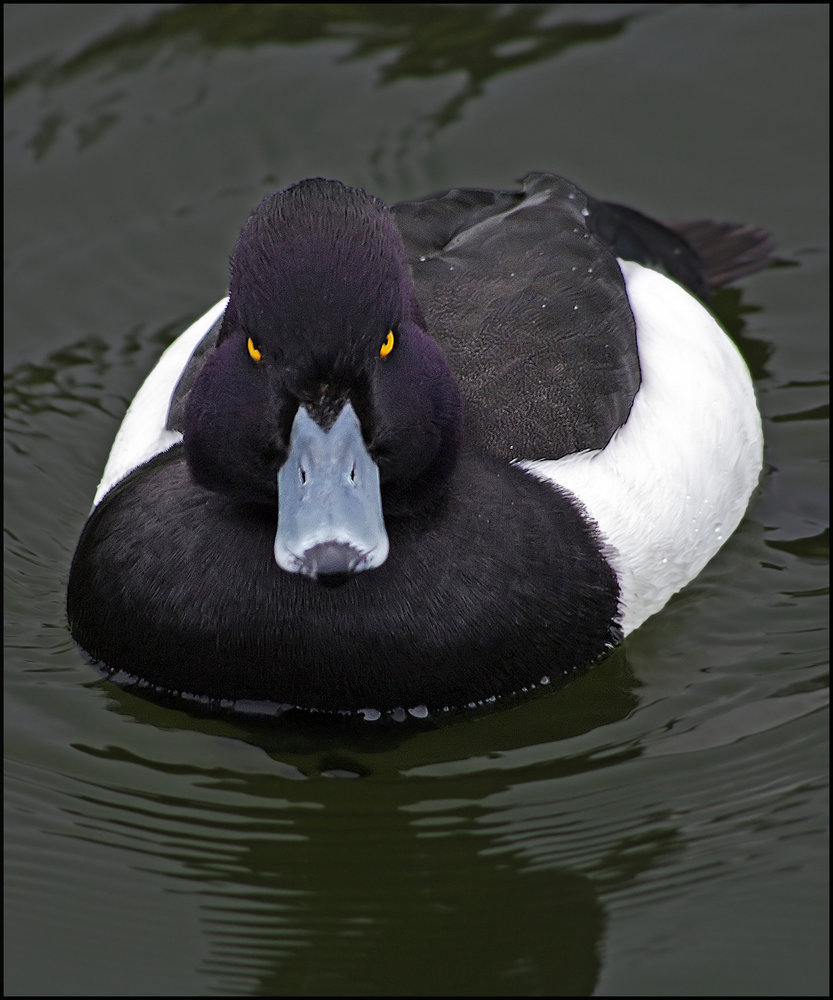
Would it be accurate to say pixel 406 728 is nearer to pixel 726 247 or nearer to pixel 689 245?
pixel 689 245

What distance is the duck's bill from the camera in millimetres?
4027

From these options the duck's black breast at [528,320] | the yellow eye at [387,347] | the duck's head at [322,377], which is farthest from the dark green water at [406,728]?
the yellow eye at [387,347]

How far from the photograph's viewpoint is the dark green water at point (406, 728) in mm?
4352

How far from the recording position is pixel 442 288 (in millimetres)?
5160

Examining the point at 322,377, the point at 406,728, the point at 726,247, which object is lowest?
the point at 406,728

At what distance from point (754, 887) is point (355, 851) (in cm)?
108

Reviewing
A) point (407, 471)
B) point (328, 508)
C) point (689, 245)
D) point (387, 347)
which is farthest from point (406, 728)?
point (689, 245)

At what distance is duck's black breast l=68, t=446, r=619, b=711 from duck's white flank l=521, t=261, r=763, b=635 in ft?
0.93

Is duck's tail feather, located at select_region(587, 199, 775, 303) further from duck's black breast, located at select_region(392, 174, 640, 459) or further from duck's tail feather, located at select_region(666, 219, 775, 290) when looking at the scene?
duck's black breast, located at select_region(392, 174, 640, 459)

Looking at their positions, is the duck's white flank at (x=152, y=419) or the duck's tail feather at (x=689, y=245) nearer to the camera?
the duck's white flank at (x=152, y=419)

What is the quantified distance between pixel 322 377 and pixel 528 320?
1228 millimetres

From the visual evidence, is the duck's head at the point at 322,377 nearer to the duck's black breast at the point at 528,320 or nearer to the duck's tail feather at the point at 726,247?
the duck's black breast at the point at 528,320

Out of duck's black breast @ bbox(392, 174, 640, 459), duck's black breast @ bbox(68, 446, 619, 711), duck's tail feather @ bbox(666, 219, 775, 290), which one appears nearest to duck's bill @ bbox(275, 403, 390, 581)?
duck's black breast @ bbox(68, 446, 619, 711)

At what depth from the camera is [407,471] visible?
171 inches
